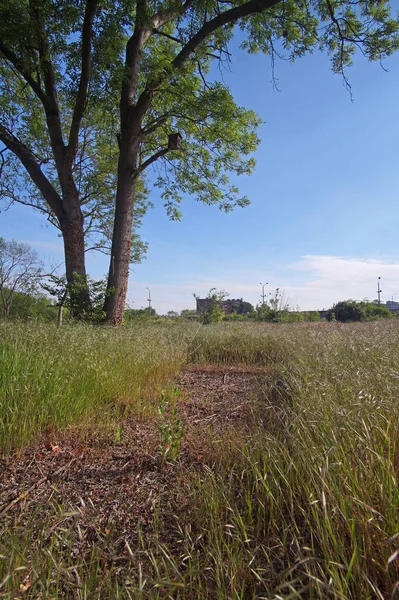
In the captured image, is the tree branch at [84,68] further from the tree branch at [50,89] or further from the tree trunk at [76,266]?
the tree trunk at [76,266]

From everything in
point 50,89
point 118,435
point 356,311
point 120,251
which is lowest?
point 118,435

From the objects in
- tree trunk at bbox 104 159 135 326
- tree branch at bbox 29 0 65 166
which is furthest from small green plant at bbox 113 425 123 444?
tree branch at bbox 29 0 65 166

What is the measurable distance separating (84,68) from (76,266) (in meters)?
4.70

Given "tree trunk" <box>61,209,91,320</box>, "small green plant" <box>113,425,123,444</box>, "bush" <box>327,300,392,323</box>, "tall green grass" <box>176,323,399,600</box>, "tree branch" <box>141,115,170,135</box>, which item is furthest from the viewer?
"bush" <box>327,300,392,323</box>

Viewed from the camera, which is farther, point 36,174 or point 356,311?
point 356,311

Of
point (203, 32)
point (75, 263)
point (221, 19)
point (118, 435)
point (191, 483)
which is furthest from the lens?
point (75, 263)

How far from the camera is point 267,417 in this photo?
8.27 feet

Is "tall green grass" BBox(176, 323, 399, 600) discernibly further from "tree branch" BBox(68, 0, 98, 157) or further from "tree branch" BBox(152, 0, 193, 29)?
"tree branch" BBox(152, 0, 193, 29)

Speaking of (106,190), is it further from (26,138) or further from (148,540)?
(148,540)

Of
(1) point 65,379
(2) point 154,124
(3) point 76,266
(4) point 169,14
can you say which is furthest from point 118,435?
(4) point 169,14

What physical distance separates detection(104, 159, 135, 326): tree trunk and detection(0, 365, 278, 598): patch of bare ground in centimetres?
531

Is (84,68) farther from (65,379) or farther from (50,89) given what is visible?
(65,379)

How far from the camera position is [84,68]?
23.2 feet

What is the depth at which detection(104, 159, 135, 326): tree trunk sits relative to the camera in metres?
7.62
